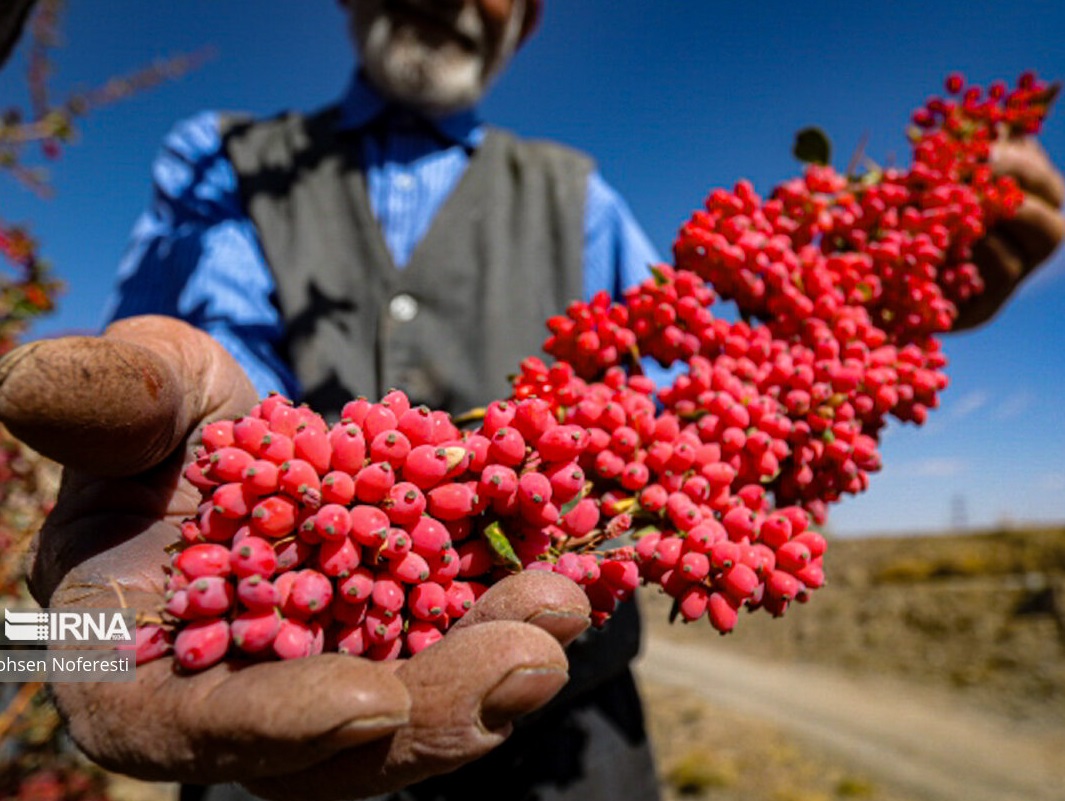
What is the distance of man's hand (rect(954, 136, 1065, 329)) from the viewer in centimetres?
181

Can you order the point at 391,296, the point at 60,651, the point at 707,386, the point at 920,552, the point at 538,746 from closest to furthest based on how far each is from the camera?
the point at 60,651 < the point at 707,386 < the point at 538,746 < the point at 391,296 < the point at 920,552

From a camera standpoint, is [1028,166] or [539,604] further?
[1028,166]

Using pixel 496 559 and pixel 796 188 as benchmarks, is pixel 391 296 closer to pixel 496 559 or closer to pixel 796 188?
pixel 796 188

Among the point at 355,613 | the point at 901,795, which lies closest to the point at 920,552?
the point at 901,795

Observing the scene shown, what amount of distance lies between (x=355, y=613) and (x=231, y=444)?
0.29 meters

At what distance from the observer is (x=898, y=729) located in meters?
10.6

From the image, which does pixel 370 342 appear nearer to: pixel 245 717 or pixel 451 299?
pixel 451 299

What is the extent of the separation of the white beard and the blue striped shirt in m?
0.08

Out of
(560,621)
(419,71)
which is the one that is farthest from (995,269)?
(419,71)

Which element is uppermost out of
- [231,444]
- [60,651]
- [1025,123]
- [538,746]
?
[1025,123]

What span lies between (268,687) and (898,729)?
1251 centimetres

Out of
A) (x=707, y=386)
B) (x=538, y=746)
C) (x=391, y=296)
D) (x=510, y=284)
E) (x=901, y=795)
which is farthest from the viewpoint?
(x=901, y=795)

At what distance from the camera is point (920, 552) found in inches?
853

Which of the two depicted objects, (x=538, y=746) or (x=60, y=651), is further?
(x=538, y=746)
